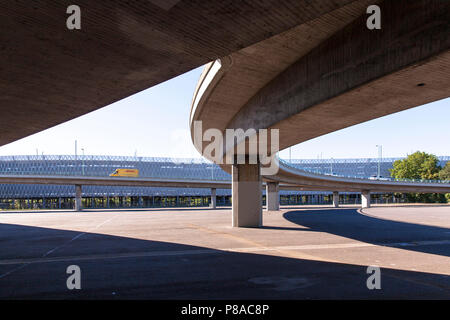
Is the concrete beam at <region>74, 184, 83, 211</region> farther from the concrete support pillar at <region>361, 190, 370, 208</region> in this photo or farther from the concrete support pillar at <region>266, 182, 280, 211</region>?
the concrete support pillar at <region>361, 190, 370, 208</region>

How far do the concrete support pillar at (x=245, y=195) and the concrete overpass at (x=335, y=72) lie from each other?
890 cm

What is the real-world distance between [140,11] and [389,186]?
239 ft

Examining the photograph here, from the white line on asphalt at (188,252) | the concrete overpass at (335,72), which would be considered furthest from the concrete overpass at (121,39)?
the white line on asphalt at (188,252)

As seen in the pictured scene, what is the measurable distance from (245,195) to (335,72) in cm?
1718

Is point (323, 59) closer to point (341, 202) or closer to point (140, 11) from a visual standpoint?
point (140, 11)

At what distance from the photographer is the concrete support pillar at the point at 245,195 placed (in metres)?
26.2

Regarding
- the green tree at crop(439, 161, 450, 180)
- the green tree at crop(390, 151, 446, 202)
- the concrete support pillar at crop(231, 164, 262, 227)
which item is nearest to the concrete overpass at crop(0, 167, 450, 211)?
the concrete support pillar at crop(231, 164, 262, 227)

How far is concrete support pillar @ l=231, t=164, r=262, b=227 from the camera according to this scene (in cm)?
2619

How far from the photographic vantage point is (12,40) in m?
6.97

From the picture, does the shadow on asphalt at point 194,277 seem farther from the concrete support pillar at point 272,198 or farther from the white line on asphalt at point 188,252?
the concrete support pillar at point 272,198

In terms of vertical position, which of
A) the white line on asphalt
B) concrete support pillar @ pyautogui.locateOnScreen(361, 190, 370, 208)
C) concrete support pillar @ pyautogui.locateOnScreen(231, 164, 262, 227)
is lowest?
concrete support pillar @ pyautogui.locateOnScreen(361, 190, 370, 208)

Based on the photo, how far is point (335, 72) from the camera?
9969mm

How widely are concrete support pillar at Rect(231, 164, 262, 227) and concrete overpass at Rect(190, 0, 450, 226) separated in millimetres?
8903
